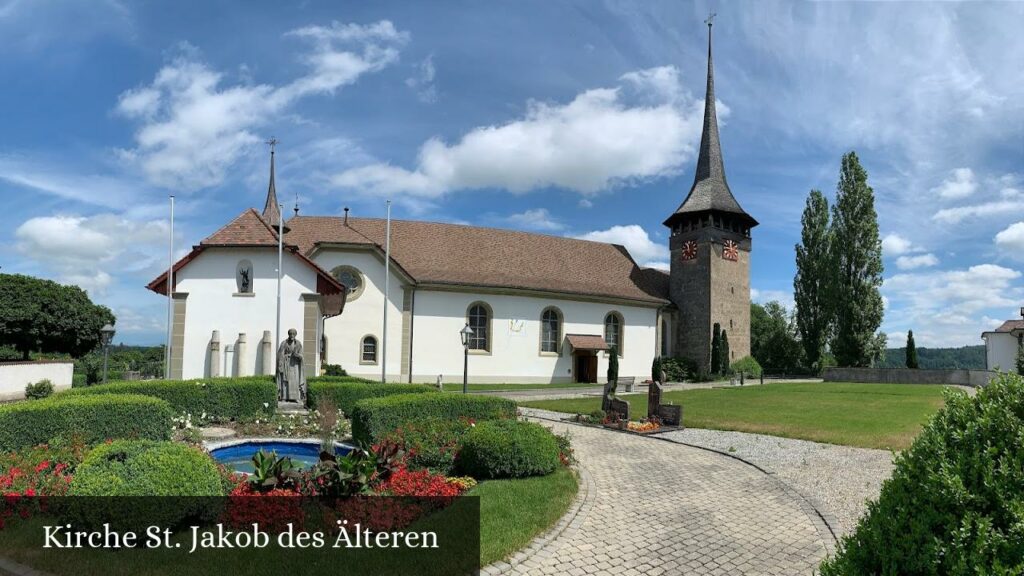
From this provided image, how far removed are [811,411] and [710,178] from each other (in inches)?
1052

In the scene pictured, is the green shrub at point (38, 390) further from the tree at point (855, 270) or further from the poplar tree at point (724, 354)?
the tree at point (855, 270)

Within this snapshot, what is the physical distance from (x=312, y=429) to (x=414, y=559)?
352 inches

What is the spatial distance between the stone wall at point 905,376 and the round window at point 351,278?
33.5 metres

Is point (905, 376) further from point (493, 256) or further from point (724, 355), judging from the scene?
point (493, 256)

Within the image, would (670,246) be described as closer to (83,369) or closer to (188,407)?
(188,407)

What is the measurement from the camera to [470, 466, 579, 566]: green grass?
6441mm

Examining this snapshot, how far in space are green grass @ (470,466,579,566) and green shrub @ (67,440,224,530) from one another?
137 inches

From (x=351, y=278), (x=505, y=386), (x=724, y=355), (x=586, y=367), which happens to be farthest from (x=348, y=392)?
(x=724, y=355)

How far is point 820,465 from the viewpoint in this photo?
1145 cm

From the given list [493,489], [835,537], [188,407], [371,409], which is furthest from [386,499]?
[188,407]

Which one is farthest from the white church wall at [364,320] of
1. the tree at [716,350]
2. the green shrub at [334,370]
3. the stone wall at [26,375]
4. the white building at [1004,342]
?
the white building at [1004,342]

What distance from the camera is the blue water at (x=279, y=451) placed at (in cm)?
1130

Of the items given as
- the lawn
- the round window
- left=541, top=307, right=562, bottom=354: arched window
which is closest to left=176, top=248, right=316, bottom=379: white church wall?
the round window

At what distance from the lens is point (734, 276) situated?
4306 centimetres
